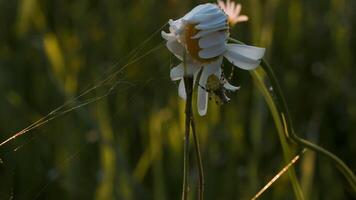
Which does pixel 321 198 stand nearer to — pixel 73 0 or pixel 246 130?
pixel 246 130

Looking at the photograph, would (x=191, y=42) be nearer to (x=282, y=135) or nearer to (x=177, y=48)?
(x=177, y=48)

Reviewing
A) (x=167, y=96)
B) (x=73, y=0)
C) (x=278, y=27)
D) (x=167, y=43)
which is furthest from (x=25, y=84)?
(x=167, y=43)

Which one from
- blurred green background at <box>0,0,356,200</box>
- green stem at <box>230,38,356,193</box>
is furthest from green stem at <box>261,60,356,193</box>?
blurred green background at <box>0,0,356,200</box>

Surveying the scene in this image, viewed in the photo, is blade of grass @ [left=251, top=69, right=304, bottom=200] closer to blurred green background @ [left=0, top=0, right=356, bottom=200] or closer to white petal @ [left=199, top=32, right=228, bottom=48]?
white petal @ [left=199, top=32, right=228, bottom=48]

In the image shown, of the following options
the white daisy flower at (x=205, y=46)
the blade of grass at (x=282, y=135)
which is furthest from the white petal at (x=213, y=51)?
the blade of grass at (x=282, y=135)

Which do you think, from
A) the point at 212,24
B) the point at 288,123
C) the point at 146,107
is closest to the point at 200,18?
the point at 212,24

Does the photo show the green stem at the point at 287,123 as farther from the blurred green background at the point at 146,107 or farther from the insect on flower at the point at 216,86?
the blurred green background at the point at 146,107
